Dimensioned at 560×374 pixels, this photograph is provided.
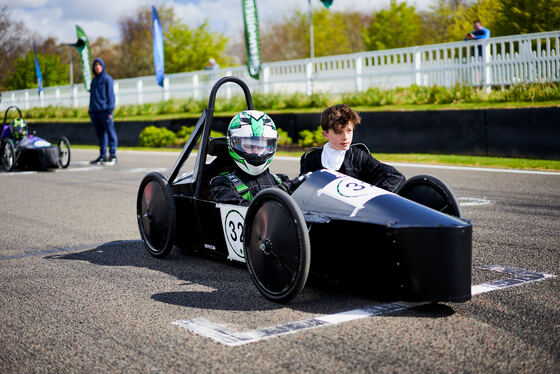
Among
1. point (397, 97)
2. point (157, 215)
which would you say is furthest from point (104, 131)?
point (157, 215)

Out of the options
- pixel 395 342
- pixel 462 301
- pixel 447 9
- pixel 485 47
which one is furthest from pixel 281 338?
pixel 447 9

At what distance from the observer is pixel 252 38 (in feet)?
76.2

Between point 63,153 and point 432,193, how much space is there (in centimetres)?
1133

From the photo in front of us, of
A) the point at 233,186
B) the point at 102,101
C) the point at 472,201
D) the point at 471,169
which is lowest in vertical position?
the point at 472,201

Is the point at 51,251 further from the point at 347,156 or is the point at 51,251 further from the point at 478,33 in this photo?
the point at 478,33

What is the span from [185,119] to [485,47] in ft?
29.2

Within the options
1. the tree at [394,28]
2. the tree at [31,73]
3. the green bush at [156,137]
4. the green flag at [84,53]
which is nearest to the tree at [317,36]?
the tree at [394,28]

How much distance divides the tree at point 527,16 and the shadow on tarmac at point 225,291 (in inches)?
895

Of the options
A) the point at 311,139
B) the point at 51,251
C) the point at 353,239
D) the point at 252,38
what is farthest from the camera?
the point at 252,38

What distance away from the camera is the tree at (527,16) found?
2528 centimetres

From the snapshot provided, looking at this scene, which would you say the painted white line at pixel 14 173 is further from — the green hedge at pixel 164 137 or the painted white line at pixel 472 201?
the painted white line at pixel 472 201

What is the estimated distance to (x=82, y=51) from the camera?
33.8 meters

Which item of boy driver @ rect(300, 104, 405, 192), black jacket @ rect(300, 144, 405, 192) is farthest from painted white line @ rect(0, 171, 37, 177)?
boy driver @ rect(300, 104, 405, 192)

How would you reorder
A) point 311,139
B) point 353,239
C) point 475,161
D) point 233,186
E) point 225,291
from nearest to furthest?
point 353,239, point 225,291, point 233,186, point 475,161, point 311,139
